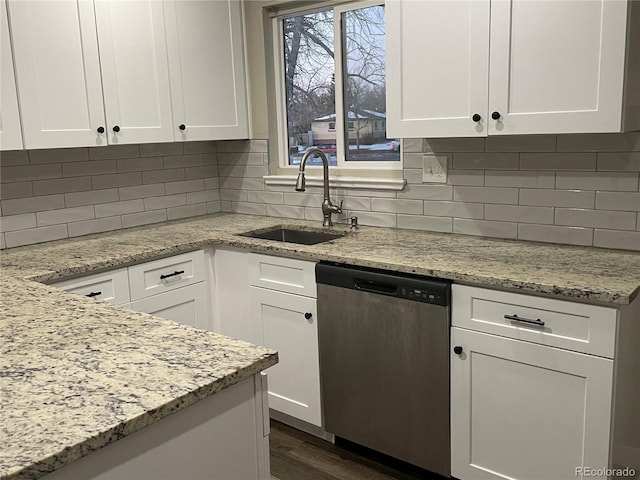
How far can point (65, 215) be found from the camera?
2.96 m

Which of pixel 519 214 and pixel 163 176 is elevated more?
pixel 163 176

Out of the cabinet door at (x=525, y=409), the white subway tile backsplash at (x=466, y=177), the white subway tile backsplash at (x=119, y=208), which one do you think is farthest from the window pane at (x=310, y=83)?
the cabinet door at (x=525, y=409)

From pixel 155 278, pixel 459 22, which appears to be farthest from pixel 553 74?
pixel 155 278

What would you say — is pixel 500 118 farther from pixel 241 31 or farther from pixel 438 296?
pixel 241 31

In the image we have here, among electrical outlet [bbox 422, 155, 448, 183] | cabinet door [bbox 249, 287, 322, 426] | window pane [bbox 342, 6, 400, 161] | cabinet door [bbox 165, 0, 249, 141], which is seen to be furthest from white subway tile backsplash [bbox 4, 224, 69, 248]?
electrical outlet [bbox 422, 155, 448, 183]

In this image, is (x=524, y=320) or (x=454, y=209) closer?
(x=524, y=320)

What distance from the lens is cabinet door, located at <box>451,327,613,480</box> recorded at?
186 centimetres

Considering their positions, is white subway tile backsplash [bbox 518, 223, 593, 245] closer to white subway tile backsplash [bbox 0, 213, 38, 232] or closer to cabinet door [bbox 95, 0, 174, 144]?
cabinet door [bbox 95, 0, 174, 144]

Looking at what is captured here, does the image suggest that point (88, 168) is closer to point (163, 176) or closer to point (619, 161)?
point (163, 176)

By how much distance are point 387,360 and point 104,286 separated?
1.19 metres

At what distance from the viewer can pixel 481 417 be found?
2115 millimetres

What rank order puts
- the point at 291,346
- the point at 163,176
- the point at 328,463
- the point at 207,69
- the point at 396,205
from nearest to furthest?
the point at 328,463 < the point at 291,346 < the point at 396,205 < the point at 207,69 < the point at 163,176

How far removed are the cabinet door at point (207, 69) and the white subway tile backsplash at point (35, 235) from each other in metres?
0.75

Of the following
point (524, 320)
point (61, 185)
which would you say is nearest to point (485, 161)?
point (524, 320)
